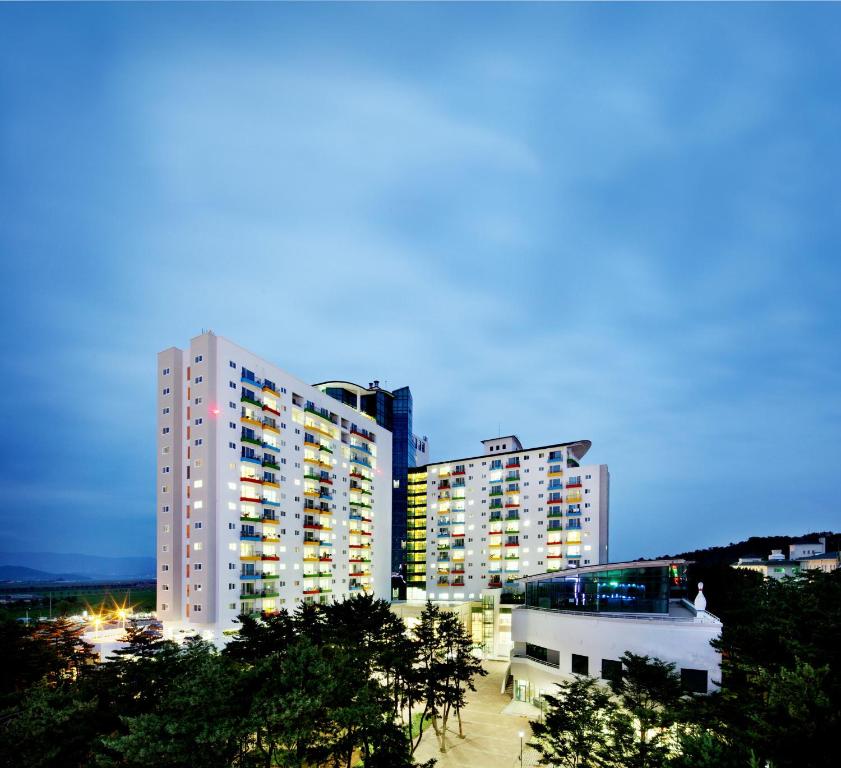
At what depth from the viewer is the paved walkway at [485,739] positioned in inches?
1442

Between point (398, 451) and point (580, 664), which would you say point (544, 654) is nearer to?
point (580, 664)

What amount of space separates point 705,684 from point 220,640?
43.5 m

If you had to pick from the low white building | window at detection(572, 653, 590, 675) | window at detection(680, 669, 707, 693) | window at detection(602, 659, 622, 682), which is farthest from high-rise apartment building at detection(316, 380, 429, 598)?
window at detection(680, 669, 707, 693)

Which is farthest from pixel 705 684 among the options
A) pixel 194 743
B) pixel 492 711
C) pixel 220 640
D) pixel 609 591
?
pixel 220 640

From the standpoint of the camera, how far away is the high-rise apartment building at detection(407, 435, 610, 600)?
88.6 metres

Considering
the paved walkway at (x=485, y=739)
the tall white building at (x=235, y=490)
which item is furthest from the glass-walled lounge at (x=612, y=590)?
the tall white building at (x=235, y=490)

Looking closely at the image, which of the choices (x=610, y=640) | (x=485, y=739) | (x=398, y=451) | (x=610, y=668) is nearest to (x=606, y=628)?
(x=610, y=640)

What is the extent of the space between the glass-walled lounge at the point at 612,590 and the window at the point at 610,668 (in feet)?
13.0

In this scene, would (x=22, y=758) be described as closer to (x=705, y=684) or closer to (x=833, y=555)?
(x=705, y=684)

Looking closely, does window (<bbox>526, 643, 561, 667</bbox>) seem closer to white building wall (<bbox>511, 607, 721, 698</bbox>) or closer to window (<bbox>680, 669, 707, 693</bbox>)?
white building wall (<bbox>511, 607, 721, 698</bbox>)

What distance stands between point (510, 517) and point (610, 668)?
58.1 metres

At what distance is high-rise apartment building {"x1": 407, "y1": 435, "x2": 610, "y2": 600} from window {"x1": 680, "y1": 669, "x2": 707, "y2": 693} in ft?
181

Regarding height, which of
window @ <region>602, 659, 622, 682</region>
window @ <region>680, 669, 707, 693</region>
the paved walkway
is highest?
window @ <region>680, 669, 707, 693</region>

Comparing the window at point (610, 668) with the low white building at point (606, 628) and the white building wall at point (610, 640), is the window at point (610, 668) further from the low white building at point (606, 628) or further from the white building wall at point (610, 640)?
the white building wall at point (610, 640)
